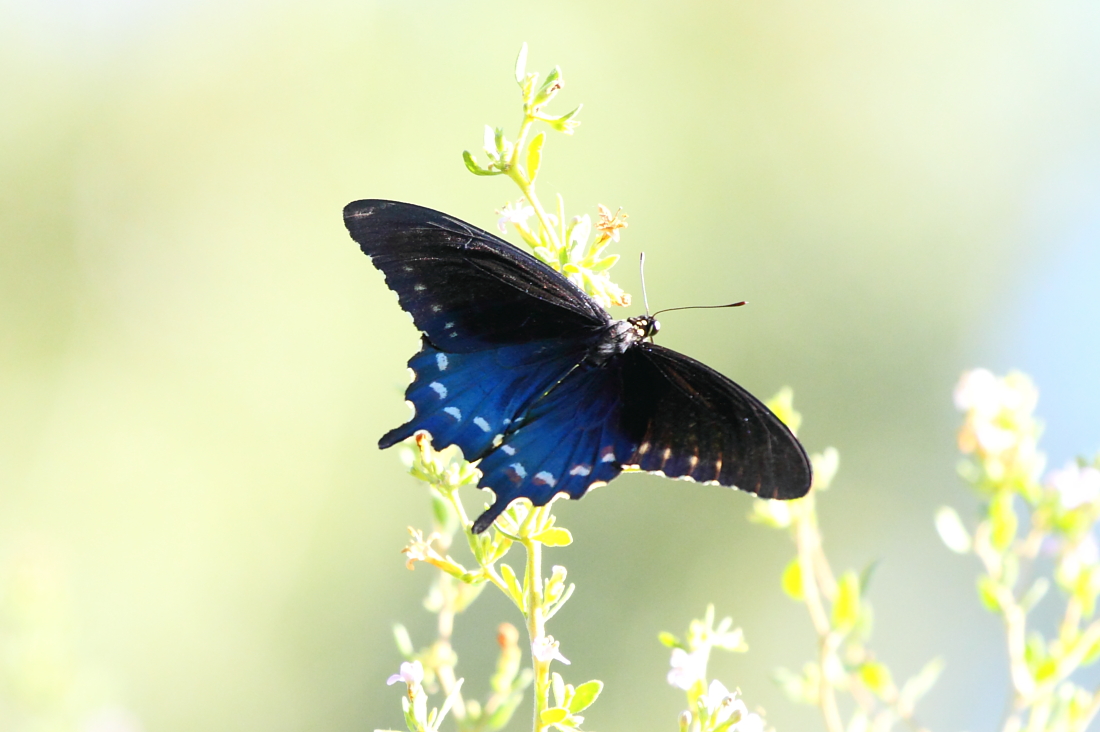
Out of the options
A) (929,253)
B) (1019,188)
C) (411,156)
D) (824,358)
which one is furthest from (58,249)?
(1019,188)

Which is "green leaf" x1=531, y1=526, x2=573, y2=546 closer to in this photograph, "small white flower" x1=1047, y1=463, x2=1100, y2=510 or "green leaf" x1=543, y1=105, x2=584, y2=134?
"green leaf" x1=543, y1=105, x2=584, y2=134

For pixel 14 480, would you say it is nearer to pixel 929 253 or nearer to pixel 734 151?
pixel 734 151

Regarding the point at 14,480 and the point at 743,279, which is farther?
the point at 14,480

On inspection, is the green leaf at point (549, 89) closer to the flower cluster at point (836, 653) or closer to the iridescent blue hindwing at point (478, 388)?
the iridescent blue hindwing at point (478, 388)

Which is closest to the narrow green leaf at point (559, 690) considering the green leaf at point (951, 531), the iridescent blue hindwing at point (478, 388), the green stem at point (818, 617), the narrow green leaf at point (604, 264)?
the iridescent blue hindwing at point (478, 388)

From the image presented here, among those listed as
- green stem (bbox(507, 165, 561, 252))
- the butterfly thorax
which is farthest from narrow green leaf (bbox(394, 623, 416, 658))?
green stem (bbox(507, 165, 561, 252))

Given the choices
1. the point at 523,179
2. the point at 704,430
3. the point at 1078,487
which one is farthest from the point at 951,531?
the point at 523,179

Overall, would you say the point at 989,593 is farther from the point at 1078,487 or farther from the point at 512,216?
the point at 512,216
